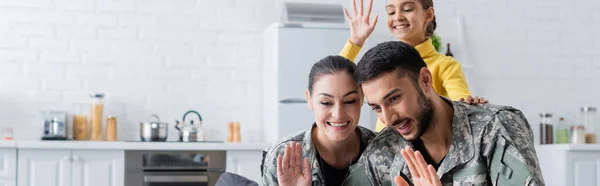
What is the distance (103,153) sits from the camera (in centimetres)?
544

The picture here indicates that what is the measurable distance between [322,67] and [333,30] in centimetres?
311

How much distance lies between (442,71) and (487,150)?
0.71 m

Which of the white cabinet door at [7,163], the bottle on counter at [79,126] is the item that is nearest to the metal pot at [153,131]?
the bottle on counter at [79,126]

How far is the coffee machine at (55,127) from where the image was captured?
18.3 feet

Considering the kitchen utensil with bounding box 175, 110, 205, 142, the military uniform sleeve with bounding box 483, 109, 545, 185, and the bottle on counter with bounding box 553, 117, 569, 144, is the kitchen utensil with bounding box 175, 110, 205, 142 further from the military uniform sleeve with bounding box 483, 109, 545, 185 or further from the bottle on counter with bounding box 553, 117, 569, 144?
the military uniform sleeve with bounding box 483, 109, 545, 185

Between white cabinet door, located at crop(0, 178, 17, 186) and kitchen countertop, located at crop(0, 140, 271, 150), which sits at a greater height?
kitchen countertop, located at crop(0, 140, 271, 150)

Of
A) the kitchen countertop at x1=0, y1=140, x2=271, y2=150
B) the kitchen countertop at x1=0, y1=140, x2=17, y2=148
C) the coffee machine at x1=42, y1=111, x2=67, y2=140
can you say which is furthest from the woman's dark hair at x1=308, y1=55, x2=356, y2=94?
the coffee machine at x1=42, y1=111, x2=67, y2=140

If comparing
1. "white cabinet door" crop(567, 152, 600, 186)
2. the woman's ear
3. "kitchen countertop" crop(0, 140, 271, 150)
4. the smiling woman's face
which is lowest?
"white cabinet door" crop(567, 152, 600, 186)

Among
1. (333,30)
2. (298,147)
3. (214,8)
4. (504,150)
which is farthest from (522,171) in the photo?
(214,8)

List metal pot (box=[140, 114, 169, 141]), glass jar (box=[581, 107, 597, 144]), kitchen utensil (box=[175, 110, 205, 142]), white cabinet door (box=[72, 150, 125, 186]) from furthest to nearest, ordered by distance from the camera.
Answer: glass jar (box=[581, 107, 597, 144]), kitchen utensil (box=[175, 110, 205, 142]), metal pot (box=[140, 114, 169, 141]), white cabinet door (box=[72, 150, 125, 186])

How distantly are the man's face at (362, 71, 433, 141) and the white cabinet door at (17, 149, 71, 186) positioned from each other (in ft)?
11.2

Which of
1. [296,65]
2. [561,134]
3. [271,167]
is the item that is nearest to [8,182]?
[296,65]

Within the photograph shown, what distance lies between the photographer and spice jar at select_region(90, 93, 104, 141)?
574cm

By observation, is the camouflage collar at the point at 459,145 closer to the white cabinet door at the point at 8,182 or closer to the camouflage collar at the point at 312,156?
the camouflage collar at the point at 312,156
